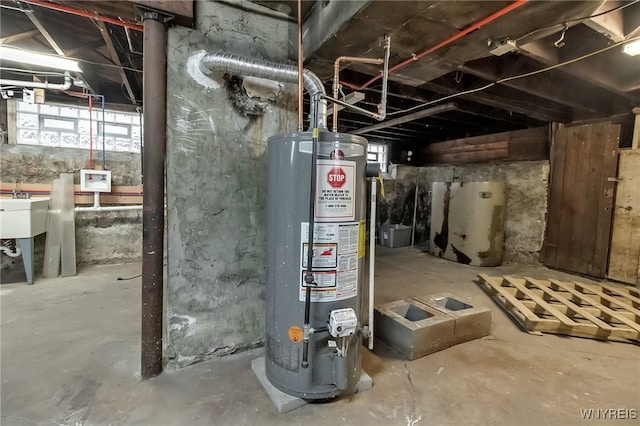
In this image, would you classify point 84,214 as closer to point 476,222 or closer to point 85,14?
point 85,14

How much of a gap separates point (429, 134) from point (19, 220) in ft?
19.4

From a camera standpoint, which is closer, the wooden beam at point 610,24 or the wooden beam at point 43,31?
the wooden beam at point 610,24

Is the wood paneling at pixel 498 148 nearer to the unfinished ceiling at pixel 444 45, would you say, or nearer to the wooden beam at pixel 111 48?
the unfinished ceiling at pixel 444 45

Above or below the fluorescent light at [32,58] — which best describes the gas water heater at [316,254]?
below

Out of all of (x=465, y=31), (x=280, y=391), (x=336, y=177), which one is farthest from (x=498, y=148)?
(x=280, y=391)

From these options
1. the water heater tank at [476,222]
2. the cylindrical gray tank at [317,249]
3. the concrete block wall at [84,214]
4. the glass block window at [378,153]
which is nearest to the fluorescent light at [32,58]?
the concrete block wall at [84,214]

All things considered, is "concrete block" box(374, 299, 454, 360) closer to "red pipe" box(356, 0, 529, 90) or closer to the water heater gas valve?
the water heater gas valve

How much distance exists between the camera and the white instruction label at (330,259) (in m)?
1.26

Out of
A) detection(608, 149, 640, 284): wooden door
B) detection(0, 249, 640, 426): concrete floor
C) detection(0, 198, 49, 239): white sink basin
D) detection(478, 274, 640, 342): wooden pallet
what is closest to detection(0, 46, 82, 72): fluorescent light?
detection(0, 198, 49, 239): white sink basin

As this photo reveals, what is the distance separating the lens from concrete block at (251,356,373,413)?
4.36 feet

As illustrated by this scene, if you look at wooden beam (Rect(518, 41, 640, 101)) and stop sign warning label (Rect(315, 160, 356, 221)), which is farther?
wooden beam (Rect(518, 41, 640, 101))

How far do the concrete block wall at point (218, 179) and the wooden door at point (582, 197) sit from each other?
12.5 feet

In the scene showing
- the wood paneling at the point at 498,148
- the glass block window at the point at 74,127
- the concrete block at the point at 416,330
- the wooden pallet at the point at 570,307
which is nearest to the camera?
the concrete block at the point at 416,330

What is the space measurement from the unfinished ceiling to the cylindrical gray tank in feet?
2.13
